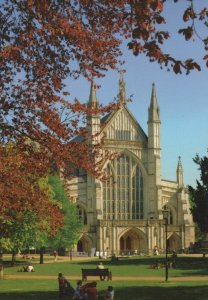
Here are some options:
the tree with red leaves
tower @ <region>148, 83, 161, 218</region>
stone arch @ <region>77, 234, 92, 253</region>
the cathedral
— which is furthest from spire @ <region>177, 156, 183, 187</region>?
the tree with red leaves

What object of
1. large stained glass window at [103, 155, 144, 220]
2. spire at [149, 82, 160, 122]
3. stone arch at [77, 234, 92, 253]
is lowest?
stone arch at [77, 234, 92, 253]

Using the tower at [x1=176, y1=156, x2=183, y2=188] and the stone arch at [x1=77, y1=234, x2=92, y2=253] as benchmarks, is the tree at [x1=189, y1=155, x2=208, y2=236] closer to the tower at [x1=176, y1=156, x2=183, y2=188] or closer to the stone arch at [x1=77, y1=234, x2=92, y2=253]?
the stone arch at [x1=77, y1=234, x2=92, y2=253]

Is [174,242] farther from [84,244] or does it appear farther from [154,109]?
[154,109]

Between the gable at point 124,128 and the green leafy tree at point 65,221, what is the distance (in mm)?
23417

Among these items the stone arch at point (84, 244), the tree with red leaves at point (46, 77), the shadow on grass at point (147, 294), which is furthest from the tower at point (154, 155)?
the tree with red leaves at point (46, 77)

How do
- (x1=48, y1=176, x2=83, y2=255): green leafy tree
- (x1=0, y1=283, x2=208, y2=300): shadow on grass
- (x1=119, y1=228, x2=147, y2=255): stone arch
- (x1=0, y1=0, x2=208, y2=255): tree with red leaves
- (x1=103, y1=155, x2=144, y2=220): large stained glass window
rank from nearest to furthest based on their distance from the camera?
1. (x1=0, y1=0, x2=208, y2=255): tree with red leaves
2. (x1=0, y1=283, x2=208, y2=300): shadow on grass
3. (x1=48, y1=176, x2=83, y2=255): green leafy tree
4. (x1=119, y1=228, x2=147, y2=255): stone arch
5. (x1=103, y1=155, x2=144, y2=220): large stained glass window

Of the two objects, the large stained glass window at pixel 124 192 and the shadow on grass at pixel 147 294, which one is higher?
the large stained glass window at pixel 124 192

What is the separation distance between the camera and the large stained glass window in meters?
79.9

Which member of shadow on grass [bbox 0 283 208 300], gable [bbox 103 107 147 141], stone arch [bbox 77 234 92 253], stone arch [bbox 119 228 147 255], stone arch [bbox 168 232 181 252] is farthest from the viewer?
gable [bbox 103 107 147 141]

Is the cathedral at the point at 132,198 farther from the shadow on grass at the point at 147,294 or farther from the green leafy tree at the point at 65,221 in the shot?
the shadow on grass at the point at 147,294

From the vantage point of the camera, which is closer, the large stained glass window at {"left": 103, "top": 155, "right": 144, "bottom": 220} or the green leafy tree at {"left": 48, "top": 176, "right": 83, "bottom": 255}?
the green leafy tree at {"left": 48, "top": 176, "right": 83, "bottom": 255}

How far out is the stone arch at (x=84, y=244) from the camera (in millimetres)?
76250

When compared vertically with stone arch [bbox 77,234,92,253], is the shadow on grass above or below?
below

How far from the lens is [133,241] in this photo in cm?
8138
